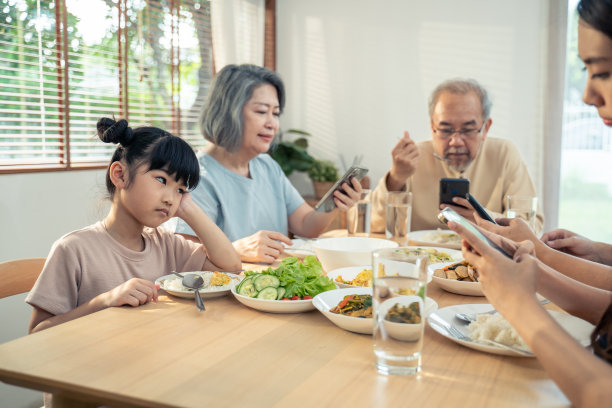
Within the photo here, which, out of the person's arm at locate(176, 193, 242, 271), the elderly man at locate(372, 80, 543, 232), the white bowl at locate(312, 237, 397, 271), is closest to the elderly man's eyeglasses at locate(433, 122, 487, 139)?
Result: the elderly man at locate(372, 80, 543, 232)

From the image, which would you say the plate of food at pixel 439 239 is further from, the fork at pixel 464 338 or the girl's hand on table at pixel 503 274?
the girl's hand on table at pixel 503 274

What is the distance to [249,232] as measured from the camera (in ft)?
7.59

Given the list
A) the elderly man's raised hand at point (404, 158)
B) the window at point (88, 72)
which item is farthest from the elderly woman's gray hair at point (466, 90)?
the window at point (88, 72)

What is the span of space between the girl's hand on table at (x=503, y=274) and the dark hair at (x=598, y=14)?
0.37 metres

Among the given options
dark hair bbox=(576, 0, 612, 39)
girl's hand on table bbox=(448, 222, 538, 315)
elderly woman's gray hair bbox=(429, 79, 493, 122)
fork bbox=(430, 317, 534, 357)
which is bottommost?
fork bbox=(430, 317, 534, 357)

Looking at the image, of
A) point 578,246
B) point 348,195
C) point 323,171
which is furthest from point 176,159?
point 323,171

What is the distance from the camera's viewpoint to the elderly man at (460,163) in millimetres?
2518

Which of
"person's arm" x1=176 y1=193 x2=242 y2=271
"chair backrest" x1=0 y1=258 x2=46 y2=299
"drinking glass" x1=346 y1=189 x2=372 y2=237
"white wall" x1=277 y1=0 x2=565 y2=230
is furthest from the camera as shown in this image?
"white wall" x1=277 y1=0 x2=565 y2=230

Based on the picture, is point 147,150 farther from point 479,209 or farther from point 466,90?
point 466,90

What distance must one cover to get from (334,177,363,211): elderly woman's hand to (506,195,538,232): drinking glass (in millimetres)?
574

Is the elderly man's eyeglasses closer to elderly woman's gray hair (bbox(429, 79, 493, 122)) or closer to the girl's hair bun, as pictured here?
elderly woman's gray hair (bbox(429, 79, 493, 122))

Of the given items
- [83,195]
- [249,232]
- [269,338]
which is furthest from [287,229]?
[269,338]

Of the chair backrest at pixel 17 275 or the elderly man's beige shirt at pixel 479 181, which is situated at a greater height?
the elderly man's beige shirt at pixel 479 181

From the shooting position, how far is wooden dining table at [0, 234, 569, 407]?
748 millimetres
